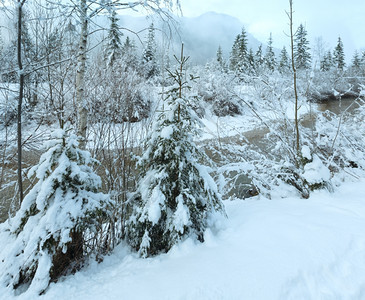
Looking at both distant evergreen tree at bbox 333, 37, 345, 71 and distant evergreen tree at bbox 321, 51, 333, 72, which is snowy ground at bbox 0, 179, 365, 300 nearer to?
distant evergreen tree at bbox 321, 51, 333, 72

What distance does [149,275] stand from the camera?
6.22 feet

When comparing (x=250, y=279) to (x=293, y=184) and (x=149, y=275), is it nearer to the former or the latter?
(x=149, y=275)

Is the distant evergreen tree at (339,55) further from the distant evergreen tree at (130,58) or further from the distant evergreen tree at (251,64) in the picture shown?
the distant evergreen tree at (130,58)

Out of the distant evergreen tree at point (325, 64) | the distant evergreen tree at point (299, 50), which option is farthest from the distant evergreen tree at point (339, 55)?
the distant evergreen tree at point (299, 50)

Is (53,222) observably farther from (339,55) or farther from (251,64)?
(339,55)

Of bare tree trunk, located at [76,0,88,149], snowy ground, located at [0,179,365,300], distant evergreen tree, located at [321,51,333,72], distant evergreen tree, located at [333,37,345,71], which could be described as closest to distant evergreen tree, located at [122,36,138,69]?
bare tree trunk, located at [76,0,88,149]

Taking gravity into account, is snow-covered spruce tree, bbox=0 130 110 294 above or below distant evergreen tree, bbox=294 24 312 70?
below

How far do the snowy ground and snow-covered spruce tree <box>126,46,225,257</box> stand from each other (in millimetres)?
187

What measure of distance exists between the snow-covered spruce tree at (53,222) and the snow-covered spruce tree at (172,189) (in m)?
0.48

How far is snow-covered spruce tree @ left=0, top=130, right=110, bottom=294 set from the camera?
1.83 metres

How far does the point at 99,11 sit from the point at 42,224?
2285mm

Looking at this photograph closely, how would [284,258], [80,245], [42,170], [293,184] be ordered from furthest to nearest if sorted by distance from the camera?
1. [293,184]
2. [80,245]
3. [42,170]
4. [284,258]

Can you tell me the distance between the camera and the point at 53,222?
1868mm

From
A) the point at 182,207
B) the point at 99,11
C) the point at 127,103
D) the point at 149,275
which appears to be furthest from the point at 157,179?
the point at 99,11
